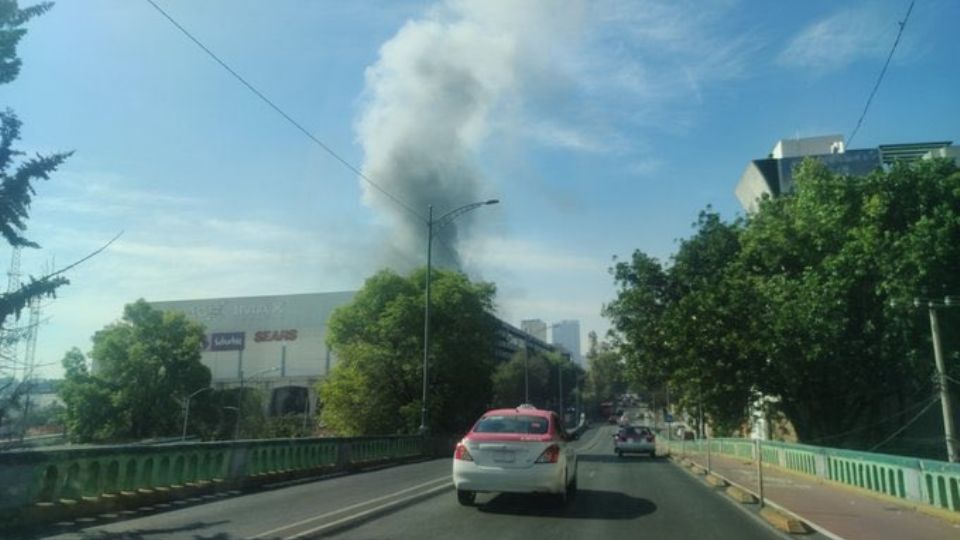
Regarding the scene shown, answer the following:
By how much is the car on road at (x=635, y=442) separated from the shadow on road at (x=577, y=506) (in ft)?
74.0

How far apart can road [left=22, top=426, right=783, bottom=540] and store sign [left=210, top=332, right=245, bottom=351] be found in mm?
91481

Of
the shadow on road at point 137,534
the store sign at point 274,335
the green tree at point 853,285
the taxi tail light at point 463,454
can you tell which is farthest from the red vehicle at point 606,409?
the shadow on road at point 137,534

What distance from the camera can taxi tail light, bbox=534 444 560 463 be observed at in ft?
37.6

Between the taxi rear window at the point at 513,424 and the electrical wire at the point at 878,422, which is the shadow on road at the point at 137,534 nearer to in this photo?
the taxi rear window at the point at 513,424

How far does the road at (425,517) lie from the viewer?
962 cm

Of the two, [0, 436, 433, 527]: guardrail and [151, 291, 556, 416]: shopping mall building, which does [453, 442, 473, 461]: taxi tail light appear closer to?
[0, 436, 433, 527]: guardrail

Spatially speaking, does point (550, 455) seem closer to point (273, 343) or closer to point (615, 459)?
point (615, 459)

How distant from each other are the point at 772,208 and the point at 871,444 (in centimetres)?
1072

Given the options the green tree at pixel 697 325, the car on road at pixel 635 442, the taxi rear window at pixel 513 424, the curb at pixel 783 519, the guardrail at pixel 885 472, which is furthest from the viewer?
the car on road at pixel 635 442

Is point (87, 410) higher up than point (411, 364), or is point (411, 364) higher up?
point (411, 364)

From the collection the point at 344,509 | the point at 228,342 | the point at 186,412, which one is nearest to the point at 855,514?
the point at 344,509

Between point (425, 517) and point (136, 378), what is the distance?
5622 cm

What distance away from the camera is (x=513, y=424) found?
1236cm

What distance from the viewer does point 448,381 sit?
162 feet
